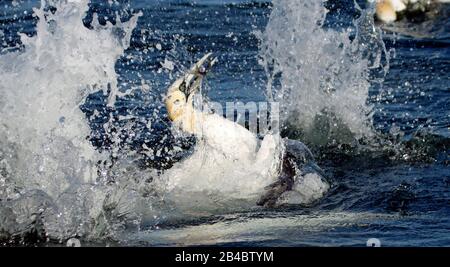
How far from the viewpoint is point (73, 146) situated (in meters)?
7.49

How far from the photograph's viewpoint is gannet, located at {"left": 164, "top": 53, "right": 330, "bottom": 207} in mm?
7621

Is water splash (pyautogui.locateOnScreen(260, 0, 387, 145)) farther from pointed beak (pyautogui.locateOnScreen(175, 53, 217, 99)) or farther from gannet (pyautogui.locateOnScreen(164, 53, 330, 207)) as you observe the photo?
pointed beak (pyautogui.locateOnScreen(175, 53, 217, 99))

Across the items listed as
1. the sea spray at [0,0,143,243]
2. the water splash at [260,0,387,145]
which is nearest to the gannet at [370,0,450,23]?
the water splash at [260,0,387,145]

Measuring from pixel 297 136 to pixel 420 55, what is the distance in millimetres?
3147

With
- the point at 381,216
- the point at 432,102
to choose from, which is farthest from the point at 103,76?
the point at 432,102

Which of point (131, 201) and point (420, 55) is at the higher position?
point (420, 55)

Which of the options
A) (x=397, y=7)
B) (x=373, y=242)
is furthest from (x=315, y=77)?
(x=397, y=7)

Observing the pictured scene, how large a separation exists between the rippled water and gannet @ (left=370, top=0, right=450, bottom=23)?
0.37m

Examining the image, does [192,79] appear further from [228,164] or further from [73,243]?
[73,243]

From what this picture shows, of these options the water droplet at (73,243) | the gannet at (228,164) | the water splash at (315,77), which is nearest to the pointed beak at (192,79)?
the gannet at (228,164)

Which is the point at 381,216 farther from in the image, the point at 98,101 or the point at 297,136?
the point at 98,101

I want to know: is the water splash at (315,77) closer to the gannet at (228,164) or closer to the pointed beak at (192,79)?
the gannet at (228,164)

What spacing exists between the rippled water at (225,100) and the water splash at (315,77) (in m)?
0.02

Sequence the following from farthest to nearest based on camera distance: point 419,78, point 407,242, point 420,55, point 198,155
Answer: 1. point 420,55
2. point 419,78
3. point 198,155
4. point 407,242
